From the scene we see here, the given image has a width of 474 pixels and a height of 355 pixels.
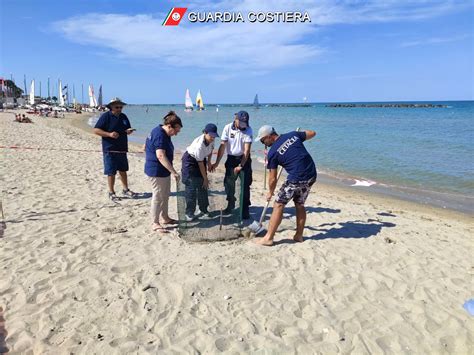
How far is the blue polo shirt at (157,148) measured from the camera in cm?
452

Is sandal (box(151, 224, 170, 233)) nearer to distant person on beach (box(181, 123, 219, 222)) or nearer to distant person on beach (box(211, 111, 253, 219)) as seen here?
distant person on beach (box(181, 123, 219, 222))

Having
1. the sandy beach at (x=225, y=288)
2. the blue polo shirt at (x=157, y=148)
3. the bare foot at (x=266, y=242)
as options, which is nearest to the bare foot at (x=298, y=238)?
the sandy beach at (x=225, y=288)

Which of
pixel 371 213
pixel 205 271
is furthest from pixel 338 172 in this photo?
pixel 205 271

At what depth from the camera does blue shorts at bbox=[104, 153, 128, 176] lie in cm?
599

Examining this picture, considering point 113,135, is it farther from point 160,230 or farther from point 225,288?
point 225,288

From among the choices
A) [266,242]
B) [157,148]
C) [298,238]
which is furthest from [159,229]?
[298,238]

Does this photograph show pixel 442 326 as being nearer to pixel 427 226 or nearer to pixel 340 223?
pixel 340 223

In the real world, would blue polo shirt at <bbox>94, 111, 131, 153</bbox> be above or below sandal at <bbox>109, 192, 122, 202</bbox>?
above

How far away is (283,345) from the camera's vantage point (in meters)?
2.76

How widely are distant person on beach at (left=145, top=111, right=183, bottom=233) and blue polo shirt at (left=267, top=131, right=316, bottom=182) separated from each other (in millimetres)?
1224

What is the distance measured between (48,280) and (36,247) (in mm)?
878

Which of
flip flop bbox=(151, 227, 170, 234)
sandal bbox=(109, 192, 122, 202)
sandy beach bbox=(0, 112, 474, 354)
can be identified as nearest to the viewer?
sandy beach bbox=(0, 112, 474, 354)

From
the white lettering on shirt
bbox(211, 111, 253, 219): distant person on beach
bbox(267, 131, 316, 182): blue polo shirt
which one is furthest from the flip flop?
the white lettering on shirt

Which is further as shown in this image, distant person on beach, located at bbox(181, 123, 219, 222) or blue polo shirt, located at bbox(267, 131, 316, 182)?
distant person on beach, located at bbox(181, 123, 219, 222)
